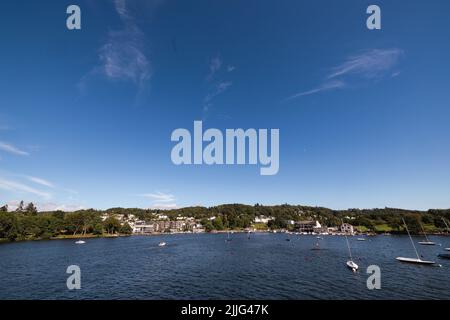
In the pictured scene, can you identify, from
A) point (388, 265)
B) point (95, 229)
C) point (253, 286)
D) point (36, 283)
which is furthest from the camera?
point (95, 229)

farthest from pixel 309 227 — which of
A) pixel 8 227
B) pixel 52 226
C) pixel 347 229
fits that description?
pixel 8 227

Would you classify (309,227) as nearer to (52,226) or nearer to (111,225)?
(111,225)

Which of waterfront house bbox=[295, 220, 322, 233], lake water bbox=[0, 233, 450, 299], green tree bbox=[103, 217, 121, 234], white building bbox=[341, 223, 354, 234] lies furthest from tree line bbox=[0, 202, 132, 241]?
white building bbox=[341, 223, 354, 234]

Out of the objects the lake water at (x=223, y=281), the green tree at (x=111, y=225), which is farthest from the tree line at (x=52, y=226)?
the lake water at (x=223, y=281)

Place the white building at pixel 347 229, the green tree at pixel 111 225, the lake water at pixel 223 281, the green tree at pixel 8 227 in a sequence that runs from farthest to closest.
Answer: the green tree at pixel 111 225
the white building at pixel 347 229
the green tree at pixel 8 227
the lake water at pixel 223 281

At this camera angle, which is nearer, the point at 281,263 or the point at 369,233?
the point at 281,263

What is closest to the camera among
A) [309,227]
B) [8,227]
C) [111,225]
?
[8,227]

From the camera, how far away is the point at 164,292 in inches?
1271

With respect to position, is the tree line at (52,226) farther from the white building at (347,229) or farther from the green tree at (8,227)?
the white building at (347,229)

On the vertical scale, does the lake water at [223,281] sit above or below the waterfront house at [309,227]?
below
